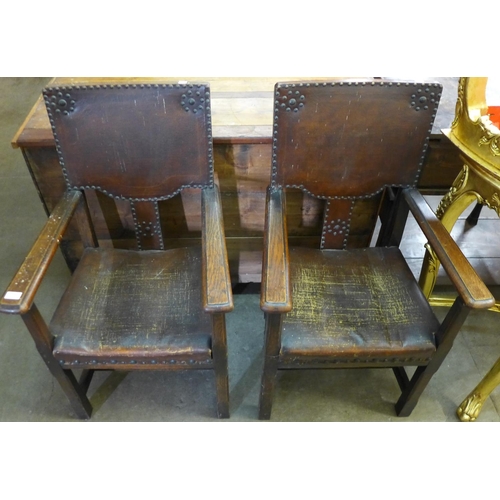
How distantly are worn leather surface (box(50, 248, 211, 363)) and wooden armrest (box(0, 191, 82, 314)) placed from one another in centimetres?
19

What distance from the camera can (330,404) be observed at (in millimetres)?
1602

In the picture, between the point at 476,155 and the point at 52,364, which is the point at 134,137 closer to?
the point at 52,364

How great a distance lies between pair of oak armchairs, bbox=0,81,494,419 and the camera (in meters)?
1.20

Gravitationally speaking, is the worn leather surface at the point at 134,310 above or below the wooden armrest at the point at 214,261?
below

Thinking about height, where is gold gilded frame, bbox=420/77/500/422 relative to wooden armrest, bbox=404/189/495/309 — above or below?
above

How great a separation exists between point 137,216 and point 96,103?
15.7 inches

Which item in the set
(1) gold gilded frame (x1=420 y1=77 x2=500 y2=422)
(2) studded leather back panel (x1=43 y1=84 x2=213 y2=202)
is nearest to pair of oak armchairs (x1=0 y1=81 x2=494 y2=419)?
(2) studded leather back panel (x1=43 y1=84 x2=213 y2=202)

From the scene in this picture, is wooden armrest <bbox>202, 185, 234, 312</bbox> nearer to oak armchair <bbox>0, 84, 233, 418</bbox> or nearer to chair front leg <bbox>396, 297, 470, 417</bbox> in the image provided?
oak armchair <bbox>0, 84, 233, 418</bbox>

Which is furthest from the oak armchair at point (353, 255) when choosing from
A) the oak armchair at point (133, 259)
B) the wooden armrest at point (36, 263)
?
the wooden armrest at point (36, 263)

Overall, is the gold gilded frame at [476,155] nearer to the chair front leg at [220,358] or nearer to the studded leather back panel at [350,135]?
the studded leather back panel at [350,135]

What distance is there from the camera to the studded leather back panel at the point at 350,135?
4.11 feet

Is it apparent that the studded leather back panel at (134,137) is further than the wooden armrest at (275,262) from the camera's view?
Yes

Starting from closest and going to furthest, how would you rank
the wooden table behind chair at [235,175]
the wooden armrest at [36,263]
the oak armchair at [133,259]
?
the wooden armrest at [36,263]
the oak armchair at [133,259]
the wooden table behind chair at [235,175]

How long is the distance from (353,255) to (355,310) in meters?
0.27
